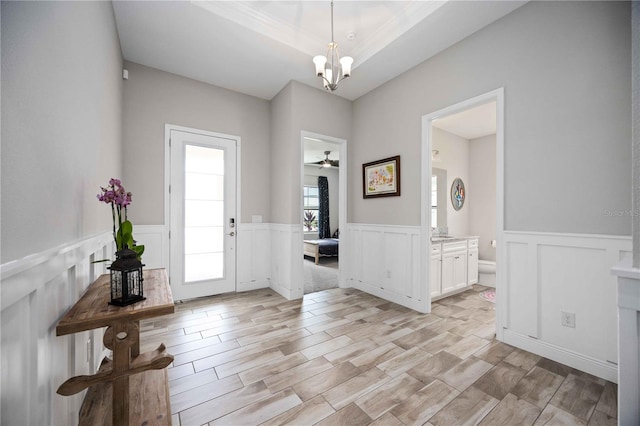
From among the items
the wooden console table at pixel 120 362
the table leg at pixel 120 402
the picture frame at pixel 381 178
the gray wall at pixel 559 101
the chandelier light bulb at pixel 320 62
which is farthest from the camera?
the picture frame at pixel 381 178

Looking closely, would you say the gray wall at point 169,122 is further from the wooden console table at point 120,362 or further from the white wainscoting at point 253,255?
the wooden console table at point 120,362

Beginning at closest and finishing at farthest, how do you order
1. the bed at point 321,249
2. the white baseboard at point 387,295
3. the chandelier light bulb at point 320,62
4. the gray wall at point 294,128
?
the chandelier light bulb at point 320,62, the white baseboard at point 387,295, the gray wall at point 294,128, the bed at point 321,249

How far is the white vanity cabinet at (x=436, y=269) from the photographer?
343 cm

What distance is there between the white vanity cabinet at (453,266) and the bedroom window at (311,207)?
5.21 meters

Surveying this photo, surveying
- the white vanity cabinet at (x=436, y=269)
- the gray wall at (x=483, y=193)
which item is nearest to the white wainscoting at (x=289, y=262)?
the white vanity cabinet at (x=436, y=269)

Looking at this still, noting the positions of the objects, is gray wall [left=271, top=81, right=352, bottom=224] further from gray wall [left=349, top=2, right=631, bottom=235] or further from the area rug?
the area rug

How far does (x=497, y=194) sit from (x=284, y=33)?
2.78m

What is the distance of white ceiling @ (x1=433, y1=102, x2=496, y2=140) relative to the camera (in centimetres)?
422

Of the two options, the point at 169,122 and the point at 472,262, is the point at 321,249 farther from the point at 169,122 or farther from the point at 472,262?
the point at 169,122

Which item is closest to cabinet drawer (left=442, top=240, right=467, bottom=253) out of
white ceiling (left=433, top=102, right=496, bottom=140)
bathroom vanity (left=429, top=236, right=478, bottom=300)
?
bathroom vanity (left=429, top=236, right=478, bottom=300)

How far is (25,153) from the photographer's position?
81cm

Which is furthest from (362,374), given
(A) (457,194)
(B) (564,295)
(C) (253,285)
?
(A) (457,194)

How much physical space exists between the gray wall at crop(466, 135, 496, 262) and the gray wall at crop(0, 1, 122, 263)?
20.2 feet

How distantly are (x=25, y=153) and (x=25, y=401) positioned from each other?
2.52ft
